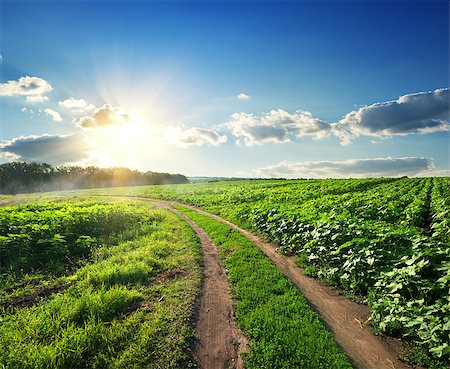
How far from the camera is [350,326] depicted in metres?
6.43

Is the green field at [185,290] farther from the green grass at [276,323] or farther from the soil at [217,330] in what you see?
the soil at [217,330]

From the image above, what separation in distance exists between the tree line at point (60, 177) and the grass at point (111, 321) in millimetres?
80912

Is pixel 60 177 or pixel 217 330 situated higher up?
pixel 60 177

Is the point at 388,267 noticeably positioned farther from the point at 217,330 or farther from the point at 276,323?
the point at 217,330

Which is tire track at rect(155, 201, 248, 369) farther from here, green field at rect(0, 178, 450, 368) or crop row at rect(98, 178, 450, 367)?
crop row at rect(98, 178, 450, 367)

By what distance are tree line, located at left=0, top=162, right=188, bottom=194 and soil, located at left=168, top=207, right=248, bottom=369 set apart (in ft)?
275

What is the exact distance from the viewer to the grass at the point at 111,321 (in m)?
4.96

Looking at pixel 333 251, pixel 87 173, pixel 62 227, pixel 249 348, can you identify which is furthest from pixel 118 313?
pixel 87 173

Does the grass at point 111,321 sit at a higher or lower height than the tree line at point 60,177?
lower

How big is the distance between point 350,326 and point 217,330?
11.6 feet

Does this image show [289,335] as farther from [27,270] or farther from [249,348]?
[27,270]

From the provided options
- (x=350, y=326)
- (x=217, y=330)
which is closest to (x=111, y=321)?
(x=217, y=330)

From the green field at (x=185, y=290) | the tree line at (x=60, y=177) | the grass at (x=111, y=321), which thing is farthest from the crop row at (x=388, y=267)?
the tree line at (x=60, y=177)

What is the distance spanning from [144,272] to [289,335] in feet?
18.9
